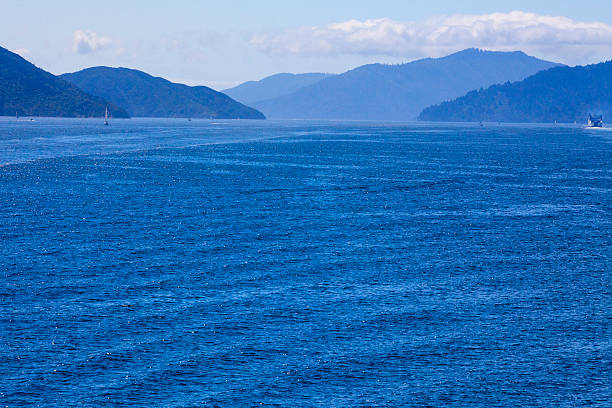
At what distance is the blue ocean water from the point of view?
105ft

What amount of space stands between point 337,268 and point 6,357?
2484cm

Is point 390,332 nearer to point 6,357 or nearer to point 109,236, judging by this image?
point 6,357

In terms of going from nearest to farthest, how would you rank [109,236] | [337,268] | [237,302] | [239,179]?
[237,302]
[337,268]
[109,236]
[239,179]

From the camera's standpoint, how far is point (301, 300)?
1748 inches

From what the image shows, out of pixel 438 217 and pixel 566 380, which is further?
pixel 438 217

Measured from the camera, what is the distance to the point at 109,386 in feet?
103

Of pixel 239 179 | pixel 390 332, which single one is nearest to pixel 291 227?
pixel 390 332

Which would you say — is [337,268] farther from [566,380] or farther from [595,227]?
[595,227]

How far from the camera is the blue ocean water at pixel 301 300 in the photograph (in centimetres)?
3206

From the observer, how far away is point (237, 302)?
43.6 m

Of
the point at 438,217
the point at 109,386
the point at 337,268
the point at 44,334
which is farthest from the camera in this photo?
the point at 438,217

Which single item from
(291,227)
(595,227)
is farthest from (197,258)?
(595,227)

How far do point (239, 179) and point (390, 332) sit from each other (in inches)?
3195

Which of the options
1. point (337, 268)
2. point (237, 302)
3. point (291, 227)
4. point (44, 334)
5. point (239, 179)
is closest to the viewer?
point (44, 334)
